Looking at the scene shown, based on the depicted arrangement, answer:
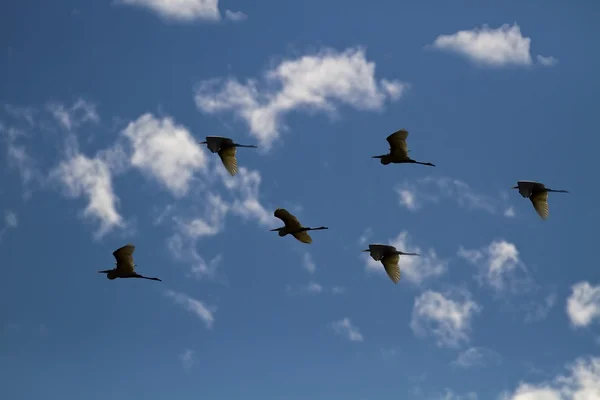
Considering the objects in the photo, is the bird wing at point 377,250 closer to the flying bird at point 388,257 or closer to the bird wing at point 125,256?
the flying bird at point 388,257

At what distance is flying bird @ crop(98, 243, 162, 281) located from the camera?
4409 cm

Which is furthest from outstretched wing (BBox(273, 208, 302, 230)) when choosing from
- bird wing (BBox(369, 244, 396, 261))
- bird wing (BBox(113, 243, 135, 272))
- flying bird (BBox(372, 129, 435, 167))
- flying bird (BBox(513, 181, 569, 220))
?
flying bird (BBox(513, 181, 569, 220))

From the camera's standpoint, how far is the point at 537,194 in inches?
1812

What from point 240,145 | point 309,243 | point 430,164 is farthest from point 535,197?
point 240,145

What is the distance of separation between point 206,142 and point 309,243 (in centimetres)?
719

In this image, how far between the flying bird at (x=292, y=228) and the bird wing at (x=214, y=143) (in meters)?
4.88

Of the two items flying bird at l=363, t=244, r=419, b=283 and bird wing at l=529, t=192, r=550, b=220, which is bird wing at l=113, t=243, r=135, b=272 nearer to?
flying bird at l=363, t=244, r=419, b=283

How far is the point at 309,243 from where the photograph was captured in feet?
150

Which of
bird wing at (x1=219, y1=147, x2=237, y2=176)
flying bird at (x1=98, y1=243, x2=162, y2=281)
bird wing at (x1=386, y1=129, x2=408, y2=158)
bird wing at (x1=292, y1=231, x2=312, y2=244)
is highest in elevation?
bird wing at (x1=386, y1=129, x2=408, y2=158)

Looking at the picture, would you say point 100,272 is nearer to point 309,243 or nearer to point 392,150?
point 309,243

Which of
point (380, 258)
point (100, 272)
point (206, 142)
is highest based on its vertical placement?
point (206, 142)

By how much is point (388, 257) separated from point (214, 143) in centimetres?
1021

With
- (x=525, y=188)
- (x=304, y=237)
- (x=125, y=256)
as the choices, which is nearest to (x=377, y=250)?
(x=304, y=237)

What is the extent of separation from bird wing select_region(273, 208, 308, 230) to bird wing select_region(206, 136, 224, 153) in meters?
4.88
